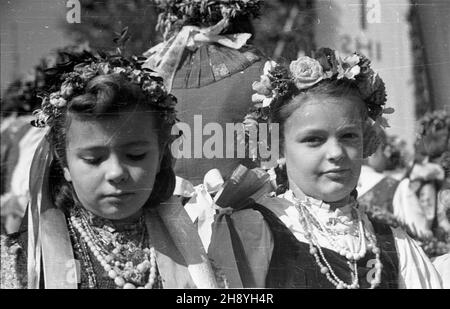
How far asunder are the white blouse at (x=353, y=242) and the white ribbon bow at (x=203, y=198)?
20 centimetres

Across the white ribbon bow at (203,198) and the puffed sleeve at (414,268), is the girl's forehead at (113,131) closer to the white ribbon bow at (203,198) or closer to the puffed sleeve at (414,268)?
the white ribbon bow at (203,198)

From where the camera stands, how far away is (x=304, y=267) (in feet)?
9.65

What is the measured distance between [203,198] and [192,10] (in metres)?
0.68

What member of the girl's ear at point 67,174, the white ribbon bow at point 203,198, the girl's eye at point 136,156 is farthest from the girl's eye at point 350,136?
the girl's ear at point 67,174

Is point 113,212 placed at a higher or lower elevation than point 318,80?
lower

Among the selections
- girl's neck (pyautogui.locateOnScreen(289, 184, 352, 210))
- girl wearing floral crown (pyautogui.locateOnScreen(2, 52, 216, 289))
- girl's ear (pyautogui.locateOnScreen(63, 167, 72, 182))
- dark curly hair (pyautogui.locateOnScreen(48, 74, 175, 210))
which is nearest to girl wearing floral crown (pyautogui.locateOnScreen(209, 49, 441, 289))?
girl's neck (pyautogui.locateOnScreen(289, 184, 352, 210))

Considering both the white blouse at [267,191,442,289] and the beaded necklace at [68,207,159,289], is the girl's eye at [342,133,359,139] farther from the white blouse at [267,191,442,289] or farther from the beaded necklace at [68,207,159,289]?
the beaded necklace at [68,207,159,289]

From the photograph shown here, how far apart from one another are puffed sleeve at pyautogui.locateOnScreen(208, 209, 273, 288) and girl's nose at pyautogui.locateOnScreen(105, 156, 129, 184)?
375 mm

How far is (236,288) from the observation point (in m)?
2.93

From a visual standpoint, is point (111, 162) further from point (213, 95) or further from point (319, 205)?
point (319, 205)

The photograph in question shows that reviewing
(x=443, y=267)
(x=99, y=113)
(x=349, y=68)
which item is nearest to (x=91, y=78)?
(x=99, y=113)

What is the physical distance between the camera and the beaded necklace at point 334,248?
2922 mm

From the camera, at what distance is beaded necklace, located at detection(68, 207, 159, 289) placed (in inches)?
111
